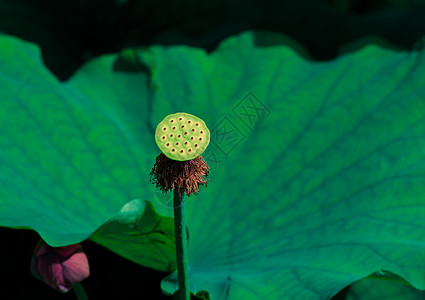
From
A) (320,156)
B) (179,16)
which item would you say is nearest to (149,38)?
(179,16)

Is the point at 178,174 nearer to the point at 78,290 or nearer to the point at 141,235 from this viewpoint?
the point at 141,235

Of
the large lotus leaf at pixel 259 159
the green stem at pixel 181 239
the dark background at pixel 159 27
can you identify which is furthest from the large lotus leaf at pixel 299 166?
the dark background at pixel 159 27

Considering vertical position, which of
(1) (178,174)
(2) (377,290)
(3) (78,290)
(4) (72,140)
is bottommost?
(2) (377,290)

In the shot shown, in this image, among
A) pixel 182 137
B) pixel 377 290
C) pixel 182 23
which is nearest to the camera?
pixel 182 137

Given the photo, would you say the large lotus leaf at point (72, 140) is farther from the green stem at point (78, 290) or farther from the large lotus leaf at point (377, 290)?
the large lotus leaf at point (377, 290)

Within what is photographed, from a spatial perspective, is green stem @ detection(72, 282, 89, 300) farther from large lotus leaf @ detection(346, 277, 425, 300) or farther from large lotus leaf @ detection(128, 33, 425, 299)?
large lotus leaf @ detection(346, 277, 425, 300)

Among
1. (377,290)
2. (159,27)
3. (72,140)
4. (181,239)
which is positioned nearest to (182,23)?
(159,27)

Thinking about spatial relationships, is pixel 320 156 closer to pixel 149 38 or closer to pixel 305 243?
pixel 305 243
